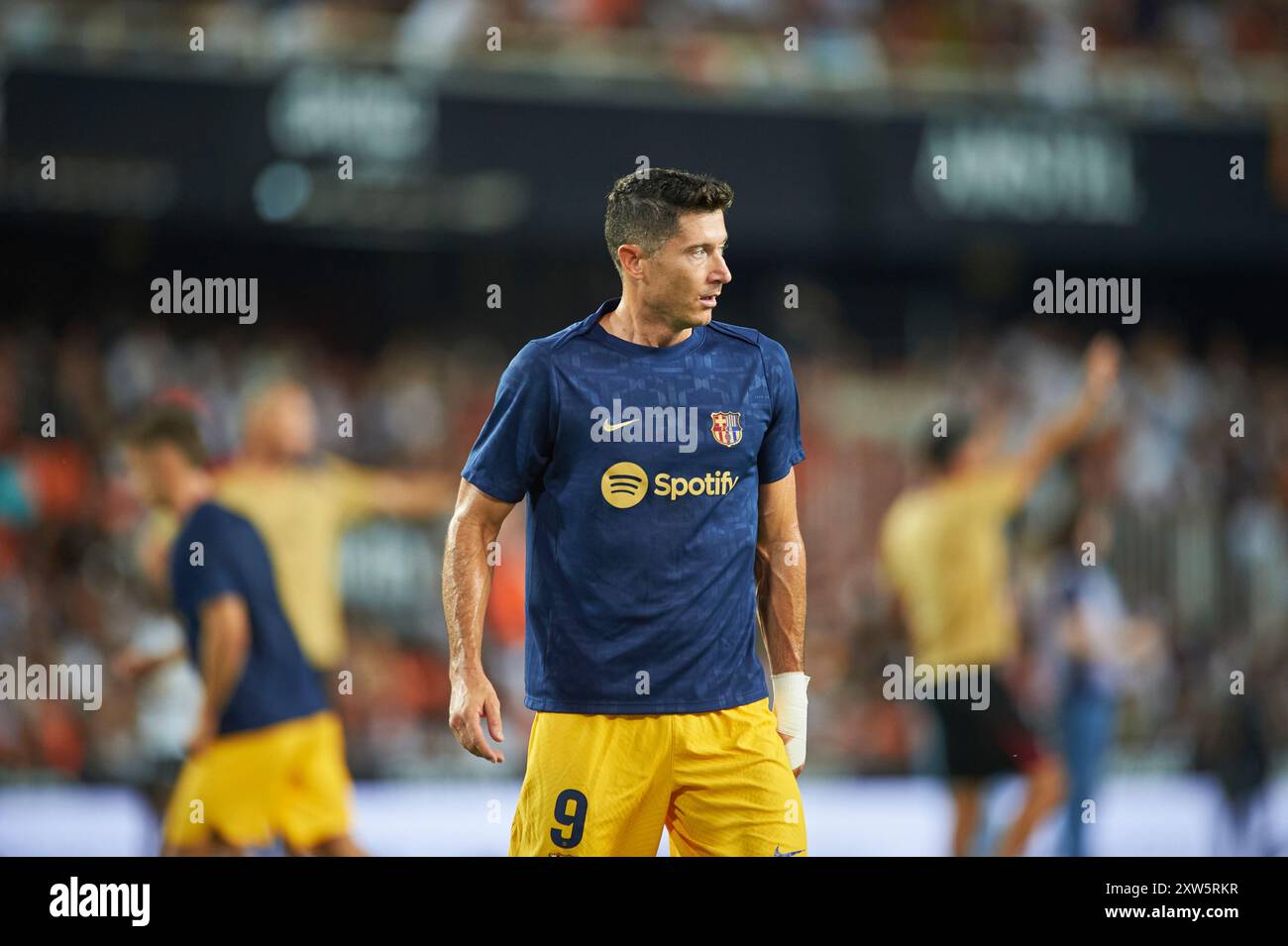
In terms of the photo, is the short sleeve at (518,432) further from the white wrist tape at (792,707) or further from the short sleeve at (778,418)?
the white wrist tape at (792,707)

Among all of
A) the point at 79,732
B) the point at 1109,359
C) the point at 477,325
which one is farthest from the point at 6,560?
the point at 1109,359

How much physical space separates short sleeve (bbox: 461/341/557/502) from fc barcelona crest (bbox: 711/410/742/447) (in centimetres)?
42

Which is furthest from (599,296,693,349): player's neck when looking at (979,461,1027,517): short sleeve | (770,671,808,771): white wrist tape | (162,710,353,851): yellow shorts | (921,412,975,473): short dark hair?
(979,461,1027,517): short sleeve

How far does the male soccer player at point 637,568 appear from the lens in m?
4.39

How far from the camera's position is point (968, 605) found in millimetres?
9016

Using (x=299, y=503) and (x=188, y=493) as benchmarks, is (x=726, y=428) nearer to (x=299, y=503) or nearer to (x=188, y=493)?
(x=188, y=493)

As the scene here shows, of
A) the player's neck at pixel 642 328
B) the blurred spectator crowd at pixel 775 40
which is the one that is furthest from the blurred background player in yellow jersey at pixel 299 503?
the blurred spectator crowd at pixel 775 40

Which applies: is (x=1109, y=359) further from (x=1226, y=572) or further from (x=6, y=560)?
(x=6, y=560)

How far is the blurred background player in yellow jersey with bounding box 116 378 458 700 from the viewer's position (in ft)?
27.0

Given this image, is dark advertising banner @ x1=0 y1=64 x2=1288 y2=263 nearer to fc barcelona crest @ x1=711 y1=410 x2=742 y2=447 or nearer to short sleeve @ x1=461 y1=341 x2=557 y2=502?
short sleeve @ x1=461 y1=341 x2=557 y2=502

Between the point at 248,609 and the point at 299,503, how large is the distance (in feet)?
4.54

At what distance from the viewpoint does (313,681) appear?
7.32m

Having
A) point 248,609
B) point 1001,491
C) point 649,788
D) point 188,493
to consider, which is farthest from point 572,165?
point 649,788

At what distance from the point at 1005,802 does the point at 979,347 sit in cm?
630
